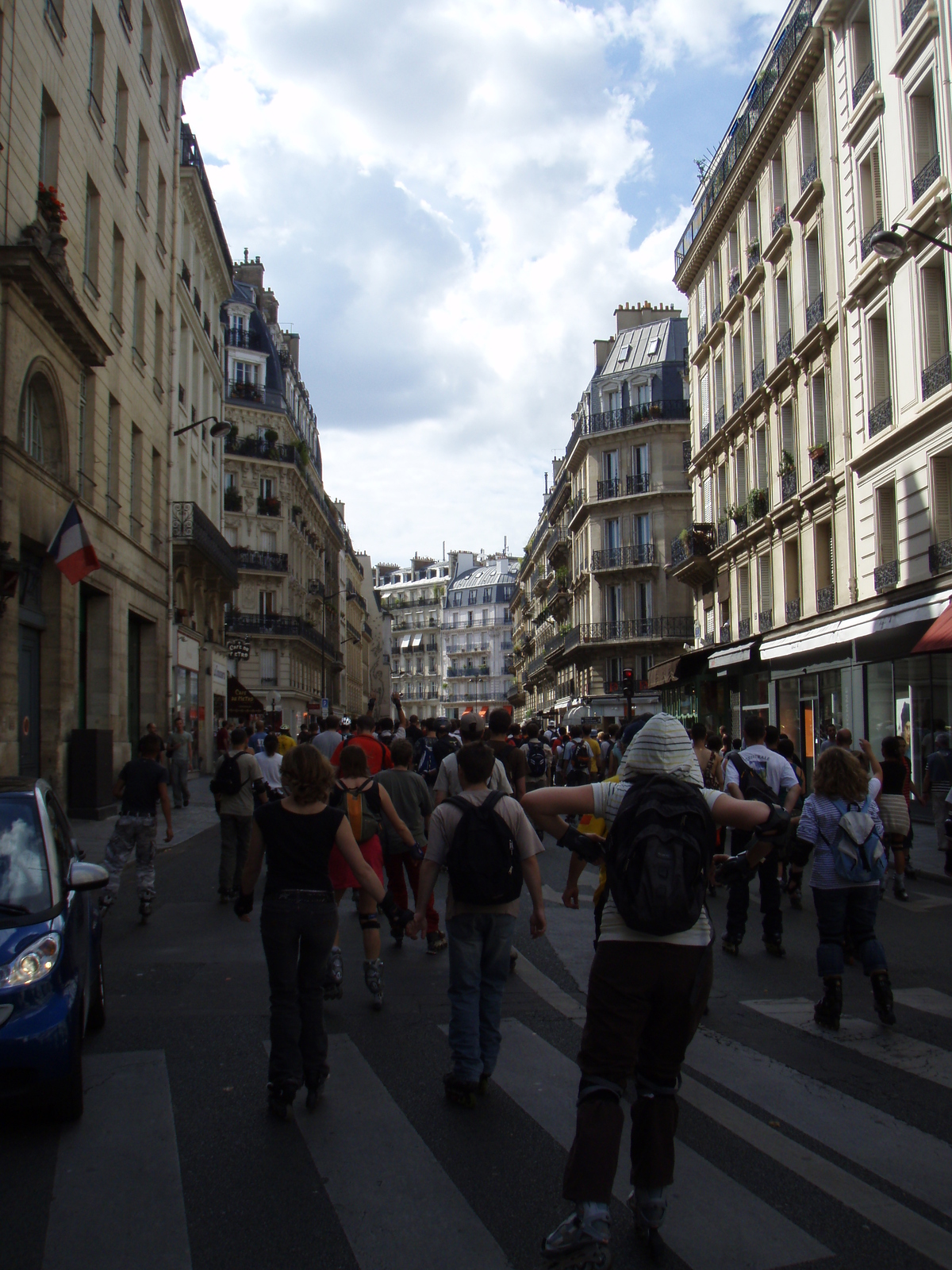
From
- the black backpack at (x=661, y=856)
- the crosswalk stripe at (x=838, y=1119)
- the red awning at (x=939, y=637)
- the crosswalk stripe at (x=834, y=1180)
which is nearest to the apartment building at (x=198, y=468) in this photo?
the red awning at (x=939, y=637)

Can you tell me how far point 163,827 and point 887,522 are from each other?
14.5m

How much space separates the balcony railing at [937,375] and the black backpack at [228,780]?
13629 millimetres

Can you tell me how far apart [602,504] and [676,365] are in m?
7.17

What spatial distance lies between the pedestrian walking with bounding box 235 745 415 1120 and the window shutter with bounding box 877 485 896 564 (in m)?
17.7

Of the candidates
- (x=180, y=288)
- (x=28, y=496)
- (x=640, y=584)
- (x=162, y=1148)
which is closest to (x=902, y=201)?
(x=28, y=496)

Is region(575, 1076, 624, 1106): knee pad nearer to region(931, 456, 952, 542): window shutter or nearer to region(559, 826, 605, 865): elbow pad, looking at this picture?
region(559, 826, 605, 865): elbow pad

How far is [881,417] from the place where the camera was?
20.2 metres

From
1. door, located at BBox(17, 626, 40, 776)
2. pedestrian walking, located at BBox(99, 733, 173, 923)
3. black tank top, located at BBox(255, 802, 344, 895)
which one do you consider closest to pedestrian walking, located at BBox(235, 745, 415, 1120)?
black tank top, located at BBox(255, 802, 344, 895)

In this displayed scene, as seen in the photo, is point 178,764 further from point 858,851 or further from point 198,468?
point 858,851

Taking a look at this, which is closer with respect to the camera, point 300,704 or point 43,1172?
point 43,1172

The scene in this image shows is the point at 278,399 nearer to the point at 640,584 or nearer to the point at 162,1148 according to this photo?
the point at 640,584

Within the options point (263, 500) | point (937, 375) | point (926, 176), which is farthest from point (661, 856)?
point (263, 500)

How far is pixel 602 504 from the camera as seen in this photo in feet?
160

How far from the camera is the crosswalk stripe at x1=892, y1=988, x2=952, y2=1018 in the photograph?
638 cm
